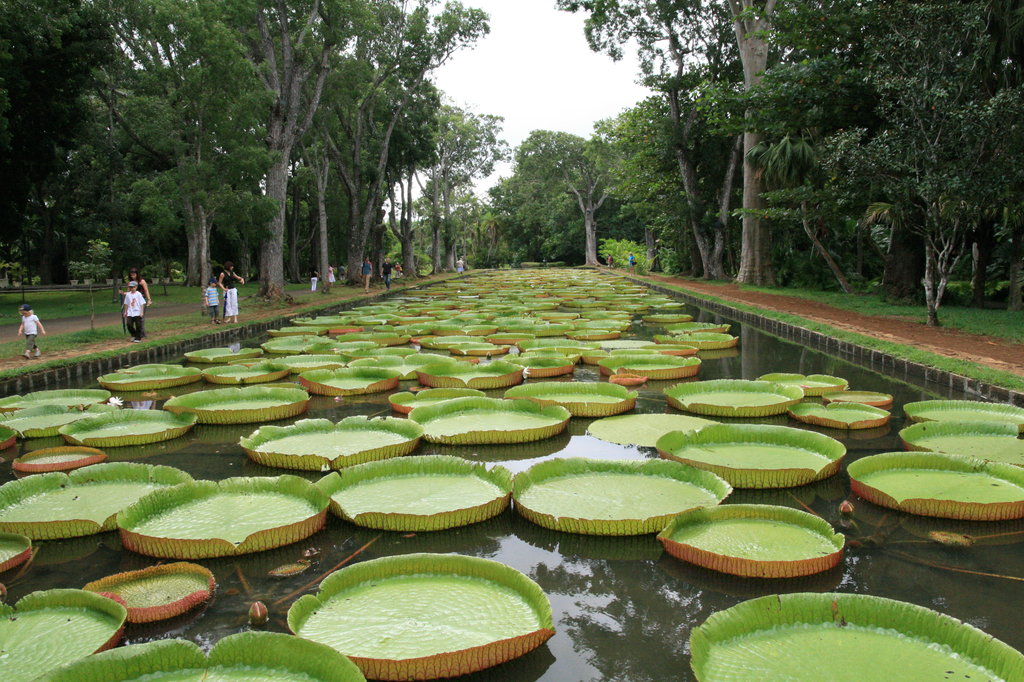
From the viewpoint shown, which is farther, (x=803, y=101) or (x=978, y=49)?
(x=803, y=101)

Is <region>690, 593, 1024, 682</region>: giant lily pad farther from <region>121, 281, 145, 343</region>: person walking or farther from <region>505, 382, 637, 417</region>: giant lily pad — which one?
<region>121, 281, 145, 343</region>: person walking

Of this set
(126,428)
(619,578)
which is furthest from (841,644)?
(126,428)

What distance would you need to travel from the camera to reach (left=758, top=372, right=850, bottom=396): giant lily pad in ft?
20.2

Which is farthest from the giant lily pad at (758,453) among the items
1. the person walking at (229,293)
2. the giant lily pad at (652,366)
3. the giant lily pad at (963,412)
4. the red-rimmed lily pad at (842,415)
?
the person walking at (229,293)

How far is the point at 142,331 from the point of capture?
10.3 meters

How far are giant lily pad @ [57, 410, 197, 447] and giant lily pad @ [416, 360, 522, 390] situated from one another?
232 centimetres

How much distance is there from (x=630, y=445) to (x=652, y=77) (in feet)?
71.1

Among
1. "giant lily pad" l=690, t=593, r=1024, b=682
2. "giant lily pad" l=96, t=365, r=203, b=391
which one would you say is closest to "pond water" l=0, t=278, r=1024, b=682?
"giant lily pad" l=690, t=593, r=1024, b=682

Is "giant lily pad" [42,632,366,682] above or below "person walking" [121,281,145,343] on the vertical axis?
below

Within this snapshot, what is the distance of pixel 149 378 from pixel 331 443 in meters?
3.86

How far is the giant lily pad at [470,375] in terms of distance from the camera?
6.64 meters

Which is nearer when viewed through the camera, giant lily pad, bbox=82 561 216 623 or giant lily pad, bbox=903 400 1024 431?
giant lily pad, bbox=82 561 216 623

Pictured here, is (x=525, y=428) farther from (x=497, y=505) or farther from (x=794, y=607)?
(x=794, y=607)

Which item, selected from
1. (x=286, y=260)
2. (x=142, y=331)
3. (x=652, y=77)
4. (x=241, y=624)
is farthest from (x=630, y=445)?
(x=286, y=260)
